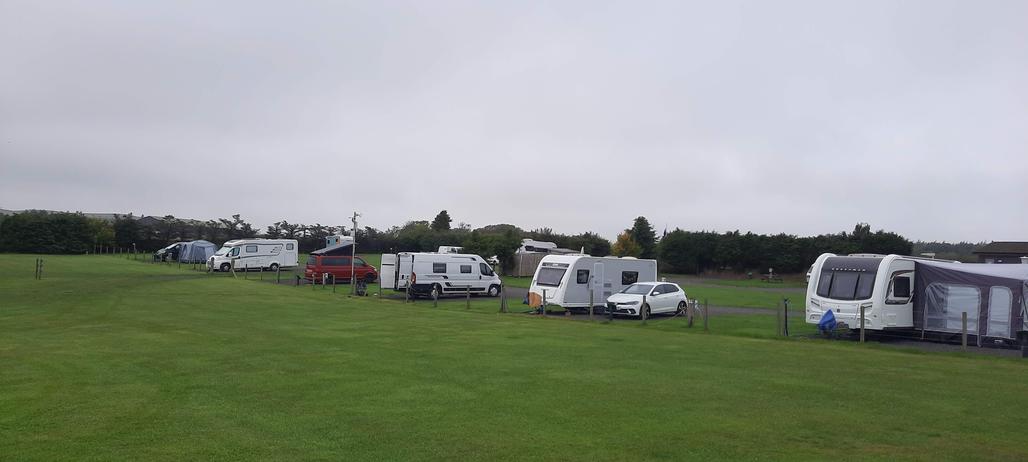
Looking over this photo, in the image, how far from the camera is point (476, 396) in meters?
9.81

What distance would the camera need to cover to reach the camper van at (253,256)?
167 feet

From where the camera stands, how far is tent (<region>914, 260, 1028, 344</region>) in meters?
18.4

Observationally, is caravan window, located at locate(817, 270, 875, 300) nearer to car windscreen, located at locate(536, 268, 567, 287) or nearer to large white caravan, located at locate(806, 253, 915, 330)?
large white caravan, located at locate(806, 253, 915, 330)

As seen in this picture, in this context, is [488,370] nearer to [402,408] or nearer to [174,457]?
[402,408]

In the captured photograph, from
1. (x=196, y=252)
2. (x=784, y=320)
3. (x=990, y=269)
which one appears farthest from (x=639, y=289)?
(x=196, y=252)

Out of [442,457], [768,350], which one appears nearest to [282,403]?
[442,457]

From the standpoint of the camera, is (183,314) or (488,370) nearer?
(488,370)

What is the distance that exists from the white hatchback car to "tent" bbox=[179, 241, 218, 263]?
142 feet

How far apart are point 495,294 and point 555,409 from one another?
92.2 ft

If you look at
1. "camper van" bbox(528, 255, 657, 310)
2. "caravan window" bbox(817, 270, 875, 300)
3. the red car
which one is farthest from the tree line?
"caravan window" bbox(817, 270, 875, 300)

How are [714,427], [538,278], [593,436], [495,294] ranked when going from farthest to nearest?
1. [495,294]
2. [538,278]
3. [714,427]
4. [593,436]

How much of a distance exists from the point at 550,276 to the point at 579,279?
1.15 meters

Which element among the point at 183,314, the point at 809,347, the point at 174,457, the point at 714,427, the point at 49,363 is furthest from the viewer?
the point at 183,314

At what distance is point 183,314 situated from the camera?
21859 millimetres
